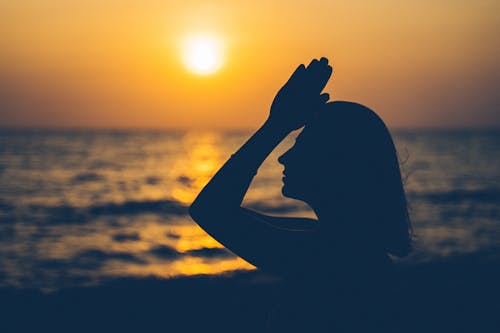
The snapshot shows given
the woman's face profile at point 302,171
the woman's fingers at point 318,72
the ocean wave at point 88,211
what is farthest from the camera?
the ocean wave at point 88,211

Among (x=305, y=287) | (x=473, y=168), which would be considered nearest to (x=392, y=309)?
(x=305, y=287)

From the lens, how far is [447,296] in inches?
468

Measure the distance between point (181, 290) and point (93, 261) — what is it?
4.97 m

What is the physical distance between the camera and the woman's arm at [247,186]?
159 cm

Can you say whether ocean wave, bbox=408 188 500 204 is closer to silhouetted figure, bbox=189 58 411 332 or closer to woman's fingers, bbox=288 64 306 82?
silhouetted figure, bbox=189 58 411 332

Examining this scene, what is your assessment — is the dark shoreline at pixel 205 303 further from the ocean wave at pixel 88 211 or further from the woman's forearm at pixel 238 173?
the ocean wave at pixel 88 211

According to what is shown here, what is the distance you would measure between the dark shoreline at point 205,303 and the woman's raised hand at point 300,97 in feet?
26.0

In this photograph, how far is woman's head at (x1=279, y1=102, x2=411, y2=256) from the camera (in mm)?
1637

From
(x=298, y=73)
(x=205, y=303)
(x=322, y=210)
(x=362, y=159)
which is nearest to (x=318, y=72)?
(x=298, y=73)

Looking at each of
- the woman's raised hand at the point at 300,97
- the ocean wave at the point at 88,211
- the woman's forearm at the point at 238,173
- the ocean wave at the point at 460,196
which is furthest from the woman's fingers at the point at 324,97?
the ocean wave at the point at 460,196

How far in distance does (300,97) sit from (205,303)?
10.7 meters

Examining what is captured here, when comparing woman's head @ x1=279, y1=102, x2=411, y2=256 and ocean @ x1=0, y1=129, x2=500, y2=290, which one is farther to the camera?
ocean @ x1=0, y1=129, x2=500, y2=290

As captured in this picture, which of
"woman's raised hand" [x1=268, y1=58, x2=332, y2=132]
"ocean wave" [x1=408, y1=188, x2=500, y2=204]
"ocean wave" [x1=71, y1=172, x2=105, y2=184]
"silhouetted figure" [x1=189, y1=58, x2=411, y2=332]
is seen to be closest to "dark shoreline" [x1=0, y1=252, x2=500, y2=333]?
A: "silhouetted figure" [x1=189, y1=58, x2=411, y2=332]

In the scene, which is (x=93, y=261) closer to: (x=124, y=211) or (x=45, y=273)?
(x=45, y=273)
